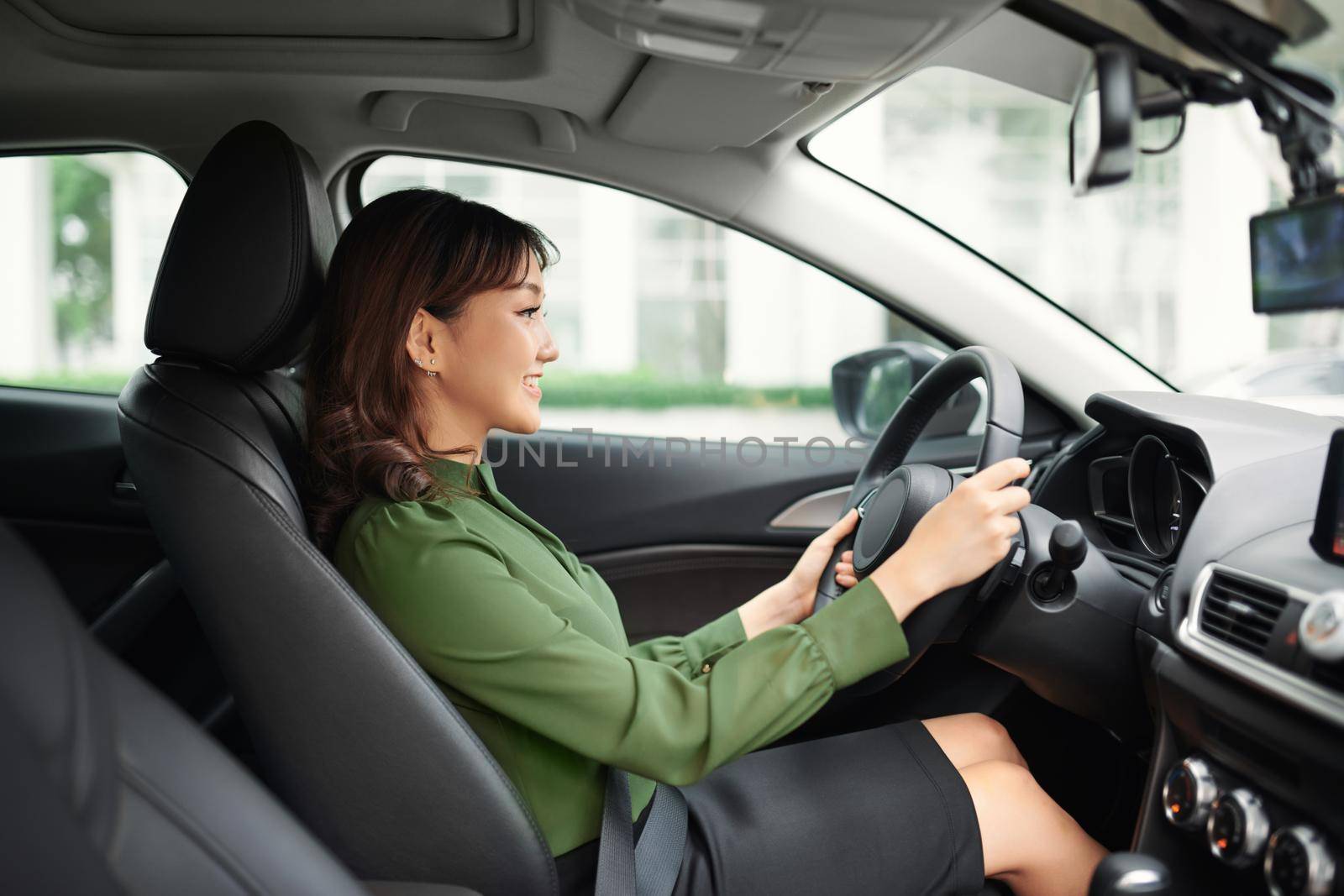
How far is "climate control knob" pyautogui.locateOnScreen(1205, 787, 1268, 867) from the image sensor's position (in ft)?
3.85

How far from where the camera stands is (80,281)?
517 cm

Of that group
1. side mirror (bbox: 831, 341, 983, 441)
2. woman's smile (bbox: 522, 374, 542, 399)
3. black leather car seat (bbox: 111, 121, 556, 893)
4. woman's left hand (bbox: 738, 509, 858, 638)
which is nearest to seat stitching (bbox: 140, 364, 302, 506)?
black leather car seat (bbox: 111, 121, 556, 893)

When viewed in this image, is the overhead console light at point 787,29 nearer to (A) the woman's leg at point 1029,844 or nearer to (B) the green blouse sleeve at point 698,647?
(B) the green blouse sleeve at point 698,647

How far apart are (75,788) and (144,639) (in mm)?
1642

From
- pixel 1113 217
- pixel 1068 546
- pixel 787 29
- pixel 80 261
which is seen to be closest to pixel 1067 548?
pixel 1068 546

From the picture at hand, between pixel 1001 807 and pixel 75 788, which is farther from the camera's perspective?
pixel 1001 807

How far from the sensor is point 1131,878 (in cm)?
122

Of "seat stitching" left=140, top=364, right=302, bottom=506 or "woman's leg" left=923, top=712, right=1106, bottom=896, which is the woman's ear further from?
"woman's leg" left=923, top=712, right=1106, bottom=896

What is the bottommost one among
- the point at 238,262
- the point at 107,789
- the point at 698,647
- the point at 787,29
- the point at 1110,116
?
the point at 698,647

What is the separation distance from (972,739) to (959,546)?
1.57 ft

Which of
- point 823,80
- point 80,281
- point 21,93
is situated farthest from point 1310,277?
point 80,281

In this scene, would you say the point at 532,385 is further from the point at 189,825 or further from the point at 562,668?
the point at 189,825

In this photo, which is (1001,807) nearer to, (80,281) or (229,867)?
(229,867)

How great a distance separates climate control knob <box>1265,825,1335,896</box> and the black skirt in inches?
13.7
